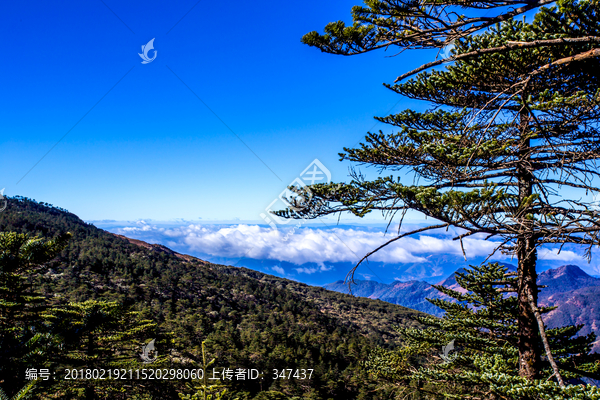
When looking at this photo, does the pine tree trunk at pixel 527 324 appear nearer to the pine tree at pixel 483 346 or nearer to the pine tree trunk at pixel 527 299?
the pine tree trunk at pixel 527 299

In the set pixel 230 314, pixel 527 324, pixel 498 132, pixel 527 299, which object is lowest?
pixel 230 314

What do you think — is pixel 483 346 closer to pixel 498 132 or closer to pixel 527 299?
pixel 527 299

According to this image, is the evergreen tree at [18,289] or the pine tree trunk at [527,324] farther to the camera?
the pine tree trunk at [527,324]

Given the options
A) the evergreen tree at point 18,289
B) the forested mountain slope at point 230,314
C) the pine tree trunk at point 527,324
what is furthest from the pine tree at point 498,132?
the forested mountain slope at point 230,314

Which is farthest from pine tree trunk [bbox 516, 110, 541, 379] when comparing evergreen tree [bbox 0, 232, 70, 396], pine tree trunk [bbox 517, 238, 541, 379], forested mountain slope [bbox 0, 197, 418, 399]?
forested mountain slope [bbox 0, 197, 418, 399]

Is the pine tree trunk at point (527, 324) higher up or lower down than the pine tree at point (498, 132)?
lower down

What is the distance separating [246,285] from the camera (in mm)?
62844

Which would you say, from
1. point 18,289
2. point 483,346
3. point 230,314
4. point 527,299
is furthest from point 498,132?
point 230,314

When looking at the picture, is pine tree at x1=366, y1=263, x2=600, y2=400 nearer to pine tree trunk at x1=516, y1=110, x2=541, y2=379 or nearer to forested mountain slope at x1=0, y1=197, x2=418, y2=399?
pine tree trunk at x1=516, y1=110, x2=541, y2=379

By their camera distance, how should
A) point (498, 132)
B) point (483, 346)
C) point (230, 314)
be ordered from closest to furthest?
point (498, 132) → point (483, 346) → point (230, 314)

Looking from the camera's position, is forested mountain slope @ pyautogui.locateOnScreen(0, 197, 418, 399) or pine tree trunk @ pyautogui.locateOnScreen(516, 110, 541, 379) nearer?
pine tree trunk @ pyautogui.locateOnScreen(516, 110, 541, 379)

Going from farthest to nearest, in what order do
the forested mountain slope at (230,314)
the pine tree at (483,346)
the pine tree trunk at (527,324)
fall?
1. the forested mountain slope at (230,314)
2. the pine tree at (483,346)
3. the pine tree trunk at (527,324)

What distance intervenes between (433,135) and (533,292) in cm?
377

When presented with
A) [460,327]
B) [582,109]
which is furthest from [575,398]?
[460,327]
